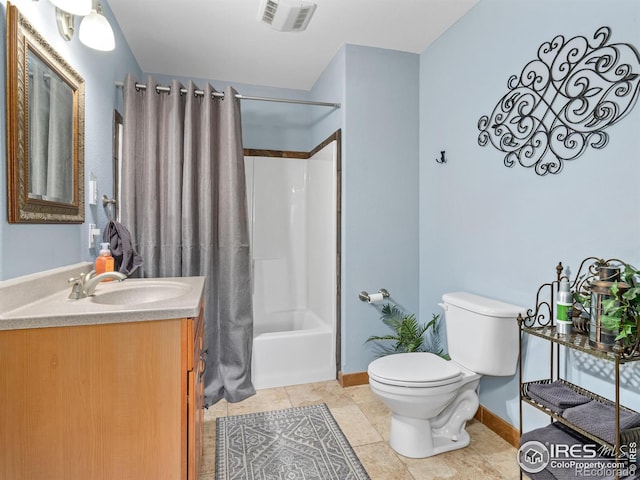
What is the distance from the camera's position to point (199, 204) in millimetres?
2283

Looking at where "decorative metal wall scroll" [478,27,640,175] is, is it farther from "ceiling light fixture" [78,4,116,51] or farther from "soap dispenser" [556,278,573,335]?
"ceiling light fixture" [78,4,116,51]

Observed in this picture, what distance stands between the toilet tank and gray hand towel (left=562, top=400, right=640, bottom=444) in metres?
0.41

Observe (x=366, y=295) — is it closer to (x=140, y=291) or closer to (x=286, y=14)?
(x=140, y=291)

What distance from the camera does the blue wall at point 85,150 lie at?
1.10m

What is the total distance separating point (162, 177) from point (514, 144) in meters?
2.00

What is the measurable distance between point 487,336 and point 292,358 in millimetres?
1336

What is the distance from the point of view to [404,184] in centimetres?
253

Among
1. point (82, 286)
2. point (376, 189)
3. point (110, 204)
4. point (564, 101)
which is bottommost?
point (82, 286)

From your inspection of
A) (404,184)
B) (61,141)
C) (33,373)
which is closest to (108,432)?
(33,373)

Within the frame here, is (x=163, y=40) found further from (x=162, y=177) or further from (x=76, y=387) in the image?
(x=76, y=387)

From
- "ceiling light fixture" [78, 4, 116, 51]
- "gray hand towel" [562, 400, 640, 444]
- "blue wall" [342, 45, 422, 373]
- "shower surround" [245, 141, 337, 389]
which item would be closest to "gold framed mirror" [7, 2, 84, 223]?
"ceiling light fixture" [78, 4, 116, 51]

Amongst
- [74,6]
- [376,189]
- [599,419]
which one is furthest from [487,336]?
[74,6]

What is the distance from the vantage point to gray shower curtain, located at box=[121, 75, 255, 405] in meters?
2.17

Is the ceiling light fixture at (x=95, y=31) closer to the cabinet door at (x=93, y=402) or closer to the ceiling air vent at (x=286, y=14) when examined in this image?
the ceiling air vent at (x=286, y=14)
